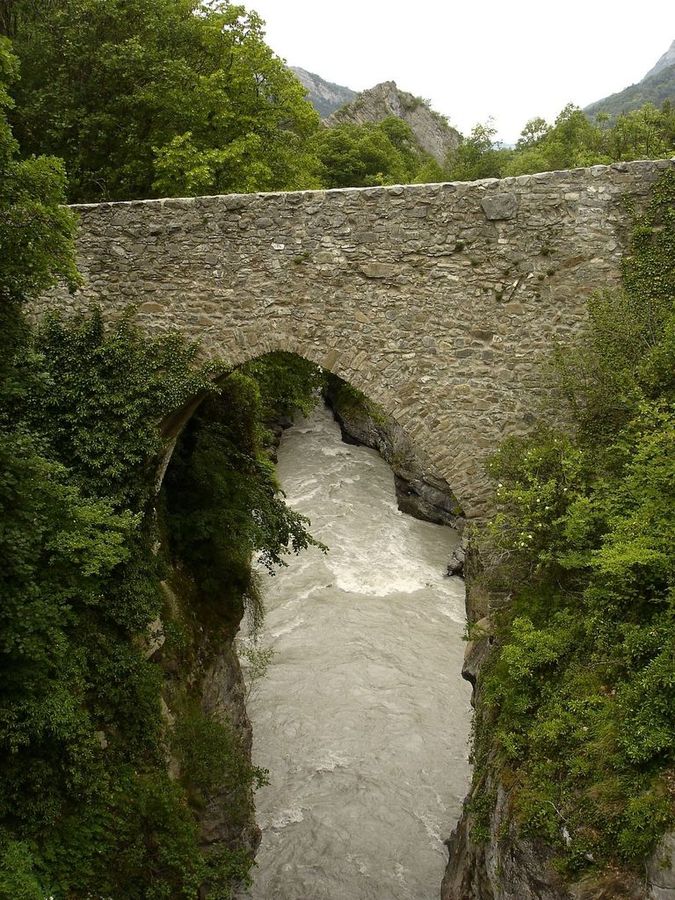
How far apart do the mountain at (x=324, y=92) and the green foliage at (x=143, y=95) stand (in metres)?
83.7

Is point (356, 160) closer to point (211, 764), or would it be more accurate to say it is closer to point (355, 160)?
point (355, 160)

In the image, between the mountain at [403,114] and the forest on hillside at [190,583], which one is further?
the mountain at [403,114]

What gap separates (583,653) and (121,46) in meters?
12.1

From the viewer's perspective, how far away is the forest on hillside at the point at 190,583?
14.8 ft

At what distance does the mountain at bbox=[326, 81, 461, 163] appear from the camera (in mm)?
38344

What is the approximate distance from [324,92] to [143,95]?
100742 mm

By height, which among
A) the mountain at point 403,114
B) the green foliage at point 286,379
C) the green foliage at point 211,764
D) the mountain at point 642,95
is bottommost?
the green foliage at point 211,764

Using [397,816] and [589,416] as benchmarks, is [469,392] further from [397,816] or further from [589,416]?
[397,816]

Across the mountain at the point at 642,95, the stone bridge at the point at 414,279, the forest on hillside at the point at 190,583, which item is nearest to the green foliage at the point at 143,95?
the stone bridge at the point at 414,279

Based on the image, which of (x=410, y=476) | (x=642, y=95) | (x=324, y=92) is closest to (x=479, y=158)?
(x=410, y=476)

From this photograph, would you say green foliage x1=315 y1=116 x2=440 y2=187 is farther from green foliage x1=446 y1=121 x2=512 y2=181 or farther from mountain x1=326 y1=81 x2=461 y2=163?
mountain x1=326 y1=81 x2=461 y2=163

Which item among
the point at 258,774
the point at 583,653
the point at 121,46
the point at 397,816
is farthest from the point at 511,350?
the point at 121,46

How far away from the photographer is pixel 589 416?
657 centimetres

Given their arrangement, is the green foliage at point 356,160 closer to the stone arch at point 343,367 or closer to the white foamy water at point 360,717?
the white foamy water at point 360,717
